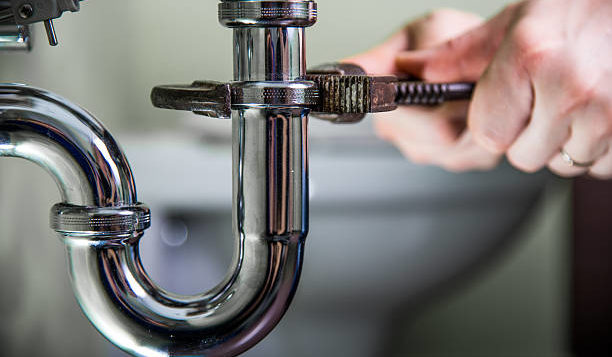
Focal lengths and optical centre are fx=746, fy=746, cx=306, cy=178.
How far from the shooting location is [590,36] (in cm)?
39

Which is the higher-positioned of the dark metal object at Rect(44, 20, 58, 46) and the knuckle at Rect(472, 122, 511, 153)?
the dark metal object at Rect(44, 20, 58, 46)

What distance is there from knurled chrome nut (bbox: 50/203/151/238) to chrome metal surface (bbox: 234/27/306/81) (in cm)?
6

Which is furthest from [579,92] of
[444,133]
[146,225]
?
[146,225]

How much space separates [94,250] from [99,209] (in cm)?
2

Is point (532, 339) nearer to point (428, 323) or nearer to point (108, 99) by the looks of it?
point (428, 323)

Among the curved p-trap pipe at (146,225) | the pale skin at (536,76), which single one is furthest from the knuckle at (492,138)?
the curved p-trap pipe at (146,225)

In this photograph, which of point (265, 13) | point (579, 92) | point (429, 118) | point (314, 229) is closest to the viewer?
point (265, 13)

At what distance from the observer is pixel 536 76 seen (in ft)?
1.28

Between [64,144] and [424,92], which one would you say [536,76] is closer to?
[424,92]

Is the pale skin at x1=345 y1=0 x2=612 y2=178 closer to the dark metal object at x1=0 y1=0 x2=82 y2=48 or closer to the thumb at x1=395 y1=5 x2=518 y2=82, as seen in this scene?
the thumb at x1=395 y1=5 x2=518 y2=82

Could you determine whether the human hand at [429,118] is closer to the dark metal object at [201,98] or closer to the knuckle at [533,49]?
the knuckle at [533,49]

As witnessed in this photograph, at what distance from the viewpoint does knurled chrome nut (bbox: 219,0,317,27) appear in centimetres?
24

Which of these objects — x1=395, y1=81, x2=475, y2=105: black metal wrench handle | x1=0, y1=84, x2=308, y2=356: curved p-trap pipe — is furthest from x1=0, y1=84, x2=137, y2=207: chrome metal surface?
x1=395, y1=81, x2=475, y2=105: black metal wrench handle

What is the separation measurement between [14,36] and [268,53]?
92 millimetres
